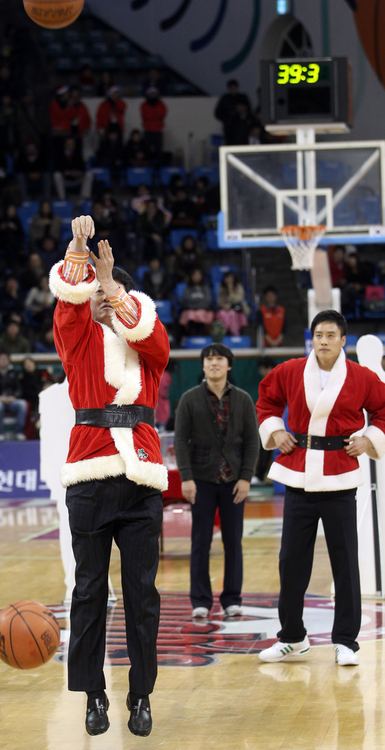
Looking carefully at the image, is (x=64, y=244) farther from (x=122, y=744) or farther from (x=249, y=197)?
(x=122, y=744)

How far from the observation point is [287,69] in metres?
9.93

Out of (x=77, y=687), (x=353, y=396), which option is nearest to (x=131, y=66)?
(x=353, y=396)

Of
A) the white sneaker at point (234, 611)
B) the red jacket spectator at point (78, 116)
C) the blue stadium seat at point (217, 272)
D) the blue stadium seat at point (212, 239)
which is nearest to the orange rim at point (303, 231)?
the white sneaker at point (234, 611)

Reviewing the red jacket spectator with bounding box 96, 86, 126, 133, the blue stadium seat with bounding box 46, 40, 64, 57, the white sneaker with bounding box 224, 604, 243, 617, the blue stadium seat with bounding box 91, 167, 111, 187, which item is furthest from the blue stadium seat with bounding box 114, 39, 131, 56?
the white sneaker with bounding box 224, 604, 243, 617

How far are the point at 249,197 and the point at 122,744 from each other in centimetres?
738

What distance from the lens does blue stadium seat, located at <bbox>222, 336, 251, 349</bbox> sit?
49.5ft

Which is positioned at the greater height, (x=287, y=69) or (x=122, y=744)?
(x=287, y=69)

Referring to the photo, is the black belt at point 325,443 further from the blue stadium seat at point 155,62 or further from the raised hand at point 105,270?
the blue stadium seat at point 155,62

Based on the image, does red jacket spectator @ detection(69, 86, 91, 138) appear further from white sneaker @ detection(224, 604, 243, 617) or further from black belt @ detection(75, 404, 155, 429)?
black belt @ detection(75, 404, 155, 429)

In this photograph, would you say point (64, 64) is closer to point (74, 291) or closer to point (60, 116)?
point (60, 116)

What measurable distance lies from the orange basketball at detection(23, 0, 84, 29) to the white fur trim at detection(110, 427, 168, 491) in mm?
4504

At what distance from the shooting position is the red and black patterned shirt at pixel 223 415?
634 cm

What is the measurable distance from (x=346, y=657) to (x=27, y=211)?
15.1m

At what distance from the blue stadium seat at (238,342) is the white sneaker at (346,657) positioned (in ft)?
33.6
